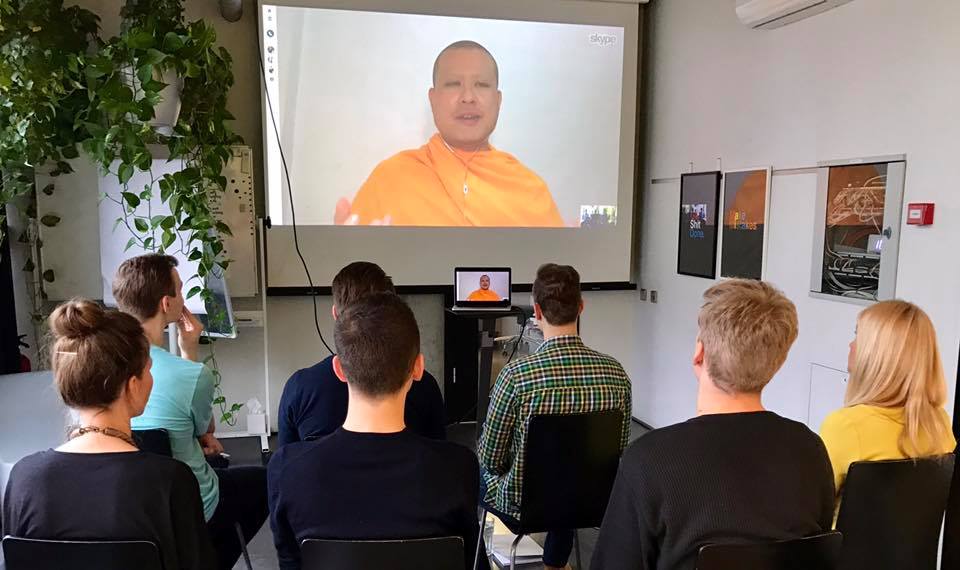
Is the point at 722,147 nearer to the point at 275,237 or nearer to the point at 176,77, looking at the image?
the point at 275,237

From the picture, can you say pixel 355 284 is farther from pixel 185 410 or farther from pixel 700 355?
pixel 700 355

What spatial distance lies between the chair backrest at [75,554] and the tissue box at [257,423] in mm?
2804

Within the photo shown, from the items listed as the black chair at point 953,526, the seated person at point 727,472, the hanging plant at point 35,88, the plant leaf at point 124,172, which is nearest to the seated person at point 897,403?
the seated person at point 727,472

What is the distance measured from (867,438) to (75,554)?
1.68 m

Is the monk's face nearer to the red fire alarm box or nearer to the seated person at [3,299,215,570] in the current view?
the red fire alarm box

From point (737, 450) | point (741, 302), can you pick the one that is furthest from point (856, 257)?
point (737, 450)

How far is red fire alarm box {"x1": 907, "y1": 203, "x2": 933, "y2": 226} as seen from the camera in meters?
2.47

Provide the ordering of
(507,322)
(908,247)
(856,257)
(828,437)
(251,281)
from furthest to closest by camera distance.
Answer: (507,322)
(251,281)
(856,257)
(908,247)
(828,437)

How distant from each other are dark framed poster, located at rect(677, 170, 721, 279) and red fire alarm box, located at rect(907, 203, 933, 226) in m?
1.28

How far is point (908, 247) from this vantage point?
258 centimetres

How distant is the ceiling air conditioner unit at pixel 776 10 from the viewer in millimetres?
2872

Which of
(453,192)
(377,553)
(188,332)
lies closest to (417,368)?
(377,553)

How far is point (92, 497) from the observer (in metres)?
1.24

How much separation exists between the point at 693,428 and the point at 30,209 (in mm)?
3699
